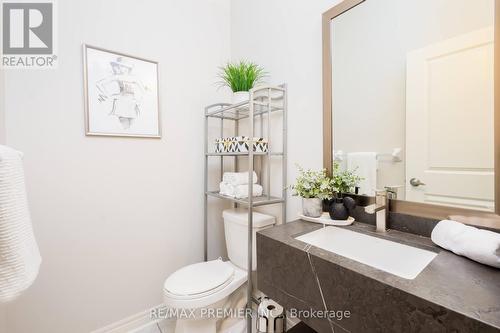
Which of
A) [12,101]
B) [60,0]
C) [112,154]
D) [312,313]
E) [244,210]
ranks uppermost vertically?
[60,0]

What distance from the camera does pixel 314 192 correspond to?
1.16 m

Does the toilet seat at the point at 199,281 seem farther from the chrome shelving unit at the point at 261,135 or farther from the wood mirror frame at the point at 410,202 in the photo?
the wood mirror frame at the point at 410,202

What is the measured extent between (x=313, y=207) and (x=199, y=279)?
770mm

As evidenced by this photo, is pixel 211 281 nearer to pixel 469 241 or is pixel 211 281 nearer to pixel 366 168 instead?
pixel 366 168

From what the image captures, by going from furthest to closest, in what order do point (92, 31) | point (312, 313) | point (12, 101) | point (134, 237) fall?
point (134, 237) < point (92, 31) < point (12, 101) < point (312, 313)

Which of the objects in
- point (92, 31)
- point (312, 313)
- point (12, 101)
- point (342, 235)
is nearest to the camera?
point (312, 313)

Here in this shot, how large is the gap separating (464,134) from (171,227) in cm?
166

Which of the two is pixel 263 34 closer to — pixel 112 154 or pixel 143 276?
pixel 112 154

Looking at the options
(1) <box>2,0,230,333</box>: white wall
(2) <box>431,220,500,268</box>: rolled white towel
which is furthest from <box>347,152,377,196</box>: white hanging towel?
(1) <box>2,0,230,333</box>: white wall

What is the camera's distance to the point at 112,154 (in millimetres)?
1427

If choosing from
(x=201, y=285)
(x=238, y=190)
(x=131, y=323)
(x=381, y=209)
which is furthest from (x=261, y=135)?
(x=131, y=323)

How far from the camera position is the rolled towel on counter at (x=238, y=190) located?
1.47 m

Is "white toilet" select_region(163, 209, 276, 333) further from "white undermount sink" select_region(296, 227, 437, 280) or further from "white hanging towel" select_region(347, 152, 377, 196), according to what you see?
"white hanging towel" select_region(347, 152, 377, 196)

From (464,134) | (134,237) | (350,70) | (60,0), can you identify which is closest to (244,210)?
(134,237)
